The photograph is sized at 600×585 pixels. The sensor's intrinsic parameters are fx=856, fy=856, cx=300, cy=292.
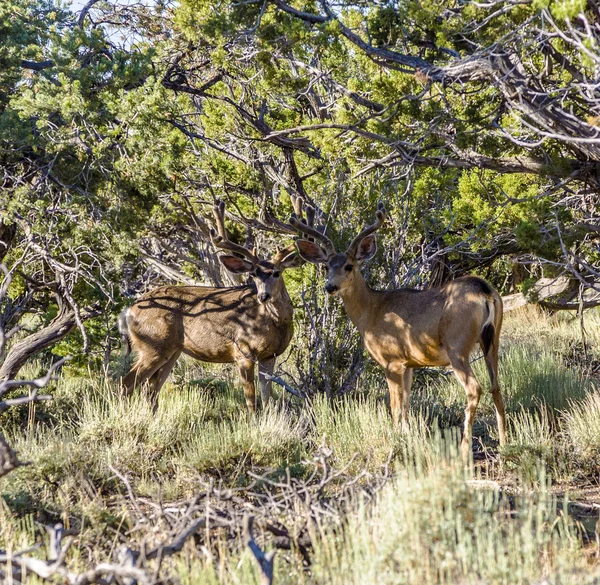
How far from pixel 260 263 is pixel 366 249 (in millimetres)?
1539

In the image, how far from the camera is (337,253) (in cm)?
932

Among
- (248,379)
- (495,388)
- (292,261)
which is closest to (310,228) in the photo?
(292,261)

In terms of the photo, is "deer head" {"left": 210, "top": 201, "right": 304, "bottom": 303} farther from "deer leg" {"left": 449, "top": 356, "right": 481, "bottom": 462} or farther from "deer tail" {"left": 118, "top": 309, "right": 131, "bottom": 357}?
"deer leg" {"left": 449, "top": 356, "right": 481, "bottom": 462}

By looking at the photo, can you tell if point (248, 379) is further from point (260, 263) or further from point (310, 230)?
point (310, 230)

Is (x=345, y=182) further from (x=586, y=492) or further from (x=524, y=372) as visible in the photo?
(x=586, y=492)

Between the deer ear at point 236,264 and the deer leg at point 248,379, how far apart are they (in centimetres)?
106

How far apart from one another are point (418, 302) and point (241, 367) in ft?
8.22

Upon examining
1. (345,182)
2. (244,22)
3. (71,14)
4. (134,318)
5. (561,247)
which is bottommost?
(134,318)

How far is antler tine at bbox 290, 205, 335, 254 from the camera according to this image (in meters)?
8.90

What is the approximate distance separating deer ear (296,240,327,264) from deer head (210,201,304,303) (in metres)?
0.81

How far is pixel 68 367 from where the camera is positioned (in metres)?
12.3

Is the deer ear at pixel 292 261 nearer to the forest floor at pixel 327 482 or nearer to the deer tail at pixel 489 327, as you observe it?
the forest floor at pixel 327 482

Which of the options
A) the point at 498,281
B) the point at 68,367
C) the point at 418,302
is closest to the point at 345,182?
the point at 418,302

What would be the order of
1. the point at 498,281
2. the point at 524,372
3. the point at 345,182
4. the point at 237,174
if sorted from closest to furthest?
the point at 345,182 < the point at 524,372 < the point at 237,174 < the point at 498,281
